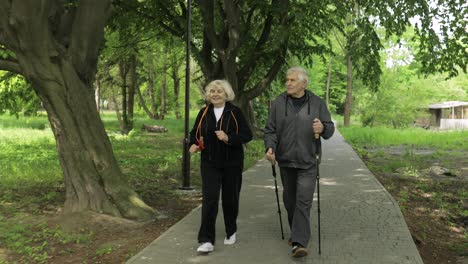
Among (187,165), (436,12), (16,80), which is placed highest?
(436,12)

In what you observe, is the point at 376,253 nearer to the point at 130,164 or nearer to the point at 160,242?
the point at 160,242

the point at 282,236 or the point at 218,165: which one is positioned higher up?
the point at 218,165

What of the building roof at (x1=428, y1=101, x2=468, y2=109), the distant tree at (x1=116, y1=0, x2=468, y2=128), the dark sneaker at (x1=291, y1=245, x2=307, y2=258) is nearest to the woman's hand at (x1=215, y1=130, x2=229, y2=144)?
the dark sneaker at (x1=291, y1=245, x2=307, y2=258)

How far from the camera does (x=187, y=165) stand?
374 inches

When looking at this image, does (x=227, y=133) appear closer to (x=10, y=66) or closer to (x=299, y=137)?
(x=299, y=137)

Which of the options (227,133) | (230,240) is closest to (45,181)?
Answer: (230,240)

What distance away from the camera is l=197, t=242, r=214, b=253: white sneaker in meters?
5.26

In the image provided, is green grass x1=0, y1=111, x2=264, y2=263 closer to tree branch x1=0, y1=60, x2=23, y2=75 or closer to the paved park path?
the paved park path

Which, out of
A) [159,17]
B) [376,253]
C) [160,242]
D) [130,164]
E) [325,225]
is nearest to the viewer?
[376,253]

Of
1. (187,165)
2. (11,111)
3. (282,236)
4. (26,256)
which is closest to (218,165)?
(282,236)

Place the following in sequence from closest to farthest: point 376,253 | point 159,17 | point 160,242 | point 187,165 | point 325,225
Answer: point 376,253, point 160,242, point 325,225, point 187,165, point 159,17

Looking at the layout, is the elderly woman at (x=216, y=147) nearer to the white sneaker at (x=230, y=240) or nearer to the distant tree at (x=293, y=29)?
the white sneaker at (x=230, y=240)

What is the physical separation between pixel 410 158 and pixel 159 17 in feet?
32.8

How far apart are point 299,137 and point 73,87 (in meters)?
3.43
